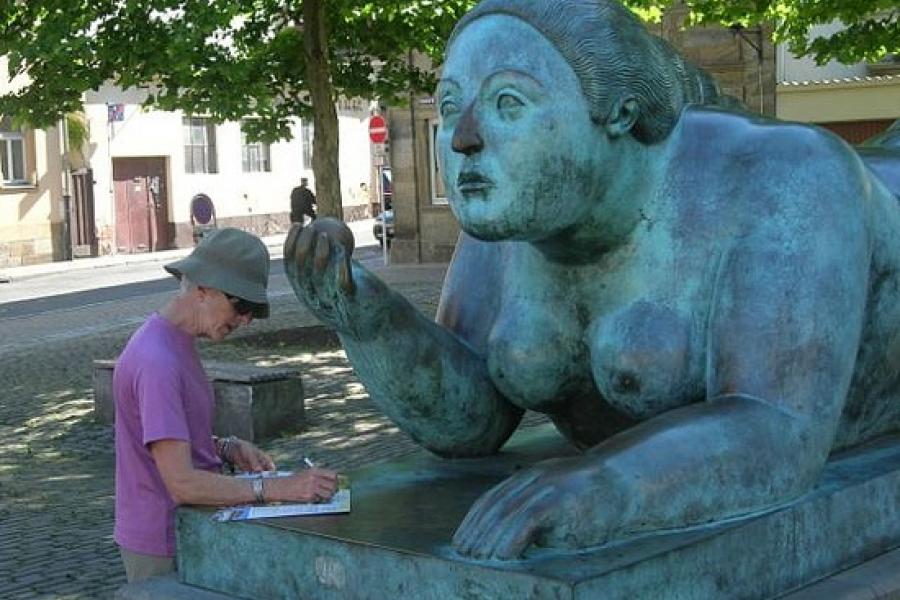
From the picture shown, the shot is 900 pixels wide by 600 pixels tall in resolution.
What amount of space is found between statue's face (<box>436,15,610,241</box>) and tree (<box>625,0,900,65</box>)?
10786 mm

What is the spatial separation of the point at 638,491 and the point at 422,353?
0.67 m

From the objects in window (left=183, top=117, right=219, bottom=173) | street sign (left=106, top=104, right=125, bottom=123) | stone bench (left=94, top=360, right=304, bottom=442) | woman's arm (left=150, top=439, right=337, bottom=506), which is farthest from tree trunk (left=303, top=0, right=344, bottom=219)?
window (left=183, top=117, right=219, bottom=173)

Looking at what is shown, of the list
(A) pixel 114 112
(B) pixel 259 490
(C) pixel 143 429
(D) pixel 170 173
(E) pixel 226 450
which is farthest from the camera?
(D) pixel 170 173

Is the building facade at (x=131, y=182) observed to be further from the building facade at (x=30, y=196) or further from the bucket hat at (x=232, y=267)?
the bucket hat at (x=232, y=267)

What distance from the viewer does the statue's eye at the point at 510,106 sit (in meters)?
2.37

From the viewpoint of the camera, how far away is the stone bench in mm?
8828

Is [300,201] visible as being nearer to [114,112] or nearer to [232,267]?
[114,112]

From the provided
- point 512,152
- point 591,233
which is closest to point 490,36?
point 512,152

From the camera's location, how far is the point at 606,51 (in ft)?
7.94

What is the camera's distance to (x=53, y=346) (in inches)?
585

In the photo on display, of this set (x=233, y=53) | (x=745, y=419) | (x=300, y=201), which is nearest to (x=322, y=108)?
(x=233, y=53)

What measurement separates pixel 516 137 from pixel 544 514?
1.99 ft

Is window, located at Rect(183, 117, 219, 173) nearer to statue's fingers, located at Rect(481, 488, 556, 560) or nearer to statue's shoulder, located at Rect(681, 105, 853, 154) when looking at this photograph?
statue's shoulder, located at Rect(681, 105, 853, 154)

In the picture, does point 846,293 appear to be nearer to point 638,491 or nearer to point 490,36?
point 638,491
